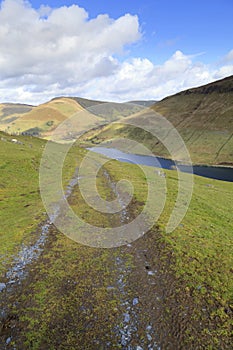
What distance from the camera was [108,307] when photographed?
1304 centimetres

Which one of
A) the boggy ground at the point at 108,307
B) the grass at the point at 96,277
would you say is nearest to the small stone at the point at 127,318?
the boggy ground at the point at 108,307

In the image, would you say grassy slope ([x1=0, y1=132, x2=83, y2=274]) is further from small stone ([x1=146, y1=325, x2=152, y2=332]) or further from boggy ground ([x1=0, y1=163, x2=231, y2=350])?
small stone ([x1=146, y1=325, x2=152, y2=332])

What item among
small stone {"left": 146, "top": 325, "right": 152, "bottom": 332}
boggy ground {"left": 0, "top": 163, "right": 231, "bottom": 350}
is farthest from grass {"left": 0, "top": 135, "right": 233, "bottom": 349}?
small stone {"left": 146, "top": 325, "right": 152, "bottom": 332}

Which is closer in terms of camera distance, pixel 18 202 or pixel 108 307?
pixel 108 307

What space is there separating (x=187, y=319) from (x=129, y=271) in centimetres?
534

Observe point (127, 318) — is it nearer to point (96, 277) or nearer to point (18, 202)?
point (96, 277)

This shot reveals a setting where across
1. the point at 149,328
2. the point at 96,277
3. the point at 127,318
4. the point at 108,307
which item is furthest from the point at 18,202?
the point at 149,328

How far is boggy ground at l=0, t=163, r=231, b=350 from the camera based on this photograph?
10.9m

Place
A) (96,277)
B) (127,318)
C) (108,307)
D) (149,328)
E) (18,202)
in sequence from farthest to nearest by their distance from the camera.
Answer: (18,202)
(96,277)
(108,307)
(127,318)
(149,328)

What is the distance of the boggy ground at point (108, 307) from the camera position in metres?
10.9

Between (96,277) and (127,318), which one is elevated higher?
(127,318)

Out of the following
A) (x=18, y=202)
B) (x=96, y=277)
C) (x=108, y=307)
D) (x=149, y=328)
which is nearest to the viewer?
(x=149, y=328)

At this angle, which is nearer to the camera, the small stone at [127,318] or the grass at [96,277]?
the grass at [96,277]

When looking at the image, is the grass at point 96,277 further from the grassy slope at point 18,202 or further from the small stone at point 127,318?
the small stone at point 127,318
